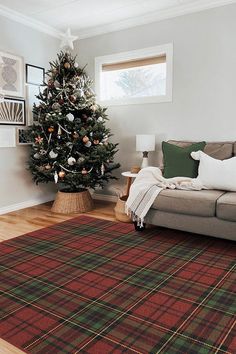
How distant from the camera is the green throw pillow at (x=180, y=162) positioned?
342 cm

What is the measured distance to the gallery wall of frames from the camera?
3.97 metres

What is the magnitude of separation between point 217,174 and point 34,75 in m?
2.89

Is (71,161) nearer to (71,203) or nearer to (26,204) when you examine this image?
(71,203)

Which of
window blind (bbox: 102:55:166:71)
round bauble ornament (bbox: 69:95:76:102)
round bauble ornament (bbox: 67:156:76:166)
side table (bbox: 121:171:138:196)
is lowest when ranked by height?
side table (bbox: 121:171:138:196)

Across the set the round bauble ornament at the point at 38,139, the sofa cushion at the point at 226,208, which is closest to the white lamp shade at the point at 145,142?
the round bauble ornament at the point at 38,139

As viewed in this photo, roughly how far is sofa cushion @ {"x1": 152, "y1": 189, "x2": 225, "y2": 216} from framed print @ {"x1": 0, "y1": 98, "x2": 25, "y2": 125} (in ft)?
7.35

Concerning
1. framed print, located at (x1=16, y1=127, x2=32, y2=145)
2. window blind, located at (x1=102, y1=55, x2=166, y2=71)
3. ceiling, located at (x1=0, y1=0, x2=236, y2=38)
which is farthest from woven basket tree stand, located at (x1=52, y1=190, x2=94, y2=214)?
ceiling, located at (x1=0, y1=0, x2=236, y2=38)

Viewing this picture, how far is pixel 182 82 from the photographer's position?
158 inches

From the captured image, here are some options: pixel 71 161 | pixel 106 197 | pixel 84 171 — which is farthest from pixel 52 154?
pixel 106 197

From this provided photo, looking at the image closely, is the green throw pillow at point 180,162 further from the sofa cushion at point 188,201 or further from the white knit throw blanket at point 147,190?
the sofa cushion at point 188,201

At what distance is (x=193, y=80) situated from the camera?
3943 millimetres

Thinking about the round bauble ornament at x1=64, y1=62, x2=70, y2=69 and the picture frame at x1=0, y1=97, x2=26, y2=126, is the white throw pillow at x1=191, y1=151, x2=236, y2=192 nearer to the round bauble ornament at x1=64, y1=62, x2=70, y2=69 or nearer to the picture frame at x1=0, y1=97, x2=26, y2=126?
the round bauble ornament at x1=64, y1=62, x2=70, y2=69

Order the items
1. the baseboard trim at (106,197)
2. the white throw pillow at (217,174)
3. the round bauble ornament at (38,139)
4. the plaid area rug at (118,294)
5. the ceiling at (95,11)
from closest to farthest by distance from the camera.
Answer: the plaid area rug at (118,294)
the white throw pillow at (217,174)
the ceiling at (95,11)
the round bauble ornament at (38,139)
the baseboard trim at (106,197)

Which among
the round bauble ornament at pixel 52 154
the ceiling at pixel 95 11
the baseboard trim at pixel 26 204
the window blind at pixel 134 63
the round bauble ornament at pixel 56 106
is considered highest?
the ceiling at pixel 95 11
